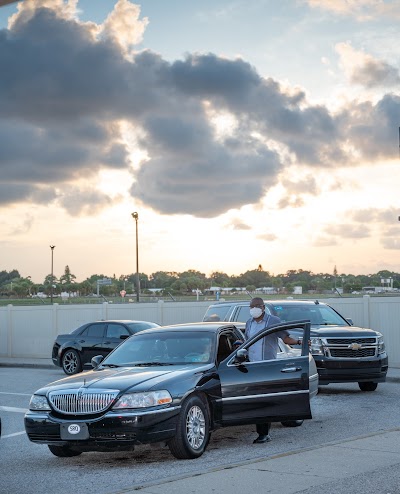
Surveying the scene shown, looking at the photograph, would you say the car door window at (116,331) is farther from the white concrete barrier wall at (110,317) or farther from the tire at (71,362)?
the white concrete barrier wall at (110,317)

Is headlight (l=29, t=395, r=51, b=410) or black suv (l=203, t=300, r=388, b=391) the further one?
black suv (l=203, t=300, r=388, b=391)

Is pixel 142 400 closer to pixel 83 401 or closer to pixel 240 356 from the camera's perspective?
pixel 83 401

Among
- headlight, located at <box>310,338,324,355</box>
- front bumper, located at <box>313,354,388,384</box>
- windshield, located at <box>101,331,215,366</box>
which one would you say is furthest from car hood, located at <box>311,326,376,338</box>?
windshield, located at <box>101,331,215,366</box>

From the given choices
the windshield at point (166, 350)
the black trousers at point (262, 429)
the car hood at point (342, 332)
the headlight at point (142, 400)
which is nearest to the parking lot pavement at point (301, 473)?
the black trousers at point (262, 429)

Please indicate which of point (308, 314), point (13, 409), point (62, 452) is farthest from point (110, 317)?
point (62, 452)

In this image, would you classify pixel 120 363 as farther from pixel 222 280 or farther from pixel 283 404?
pixel 222 280

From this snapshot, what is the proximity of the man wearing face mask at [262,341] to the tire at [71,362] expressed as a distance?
12.9 m

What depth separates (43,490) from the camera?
9.00 m

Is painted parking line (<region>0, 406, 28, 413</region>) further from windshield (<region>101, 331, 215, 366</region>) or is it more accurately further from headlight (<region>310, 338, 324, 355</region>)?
headlight (<region>310, 338, 324, 355</region>)

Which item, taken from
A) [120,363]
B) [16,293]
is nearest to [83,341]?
[120,363]

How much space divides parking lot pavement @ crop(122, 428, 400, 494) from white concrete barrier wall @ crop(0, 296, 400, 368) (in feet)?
49.8

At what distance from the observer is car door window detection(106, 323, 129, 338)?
2409 cm

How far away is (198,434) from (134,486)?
2.04 metres

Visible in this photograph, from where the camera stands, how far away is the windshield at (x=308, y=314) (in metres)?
18.4
